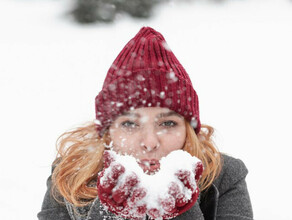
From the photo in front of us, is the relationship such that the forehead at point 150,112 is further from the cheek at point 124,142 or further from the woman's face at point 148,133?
the cheek at point 124,142

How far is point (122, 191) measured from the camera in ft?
4.44

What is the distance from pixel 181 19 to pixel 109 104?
8.09 metres

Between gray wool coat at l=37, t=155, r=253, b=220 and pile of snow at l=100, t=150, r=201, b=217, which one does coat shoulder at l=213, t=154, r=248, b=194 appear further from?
pile of snow at l=100, t=150, r=201, b=217

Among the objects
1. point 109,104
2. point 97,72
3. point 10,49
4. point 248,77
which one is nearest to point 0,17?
point 10,49

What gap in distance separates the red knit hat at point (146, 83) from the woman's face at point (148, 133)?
4 cm

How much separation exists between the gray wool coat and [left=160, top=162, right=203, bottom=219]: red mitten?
453mm

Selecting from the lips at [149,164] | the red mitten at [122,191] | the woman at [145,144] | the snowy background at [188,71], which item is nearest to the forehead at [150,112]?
the woman at [145,144]

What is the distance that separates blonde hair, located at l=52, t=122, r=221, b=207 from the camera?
1.87 metres

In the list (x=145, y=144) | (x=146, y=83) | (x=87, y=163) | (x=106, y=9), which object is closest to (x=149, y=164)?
(x=145, y=144)

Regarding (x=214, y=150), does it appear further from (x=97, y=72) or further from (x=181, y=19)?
(x=181, y=19)

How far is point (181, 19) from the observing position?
9.41 m

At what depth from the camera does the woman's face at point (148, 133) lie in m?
1.61

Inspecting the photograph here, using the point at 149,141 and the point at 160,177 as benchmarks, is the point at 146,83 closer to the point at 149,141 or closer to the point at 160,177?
the point at 149,141

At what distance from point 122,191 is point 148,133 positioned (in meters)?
0.32
